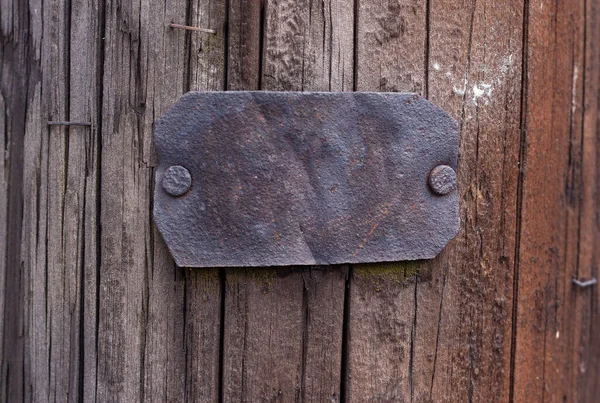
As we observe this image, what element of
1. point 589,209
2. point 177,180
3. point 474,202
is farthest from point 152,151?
point 589,209

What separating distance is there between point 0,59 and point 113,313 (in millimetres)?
670

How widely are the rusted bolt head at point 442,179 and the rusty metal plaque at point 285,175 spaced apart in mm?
47

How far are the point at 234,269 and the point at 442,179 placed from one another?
0.51 metres

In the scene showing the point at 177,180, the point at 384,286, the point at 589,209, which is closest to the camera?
the point at 177,180

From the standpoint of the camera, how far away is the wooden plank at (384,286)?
45.3 inches

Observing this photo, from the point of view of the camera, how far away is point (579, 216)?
133cm

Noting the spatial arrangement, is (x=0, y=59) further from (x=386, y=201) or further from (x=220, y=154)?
(x=386, y=201)

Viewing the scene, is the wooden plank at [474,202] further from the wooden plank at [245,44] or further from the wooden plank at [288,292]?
the wooden plank at [245,44]

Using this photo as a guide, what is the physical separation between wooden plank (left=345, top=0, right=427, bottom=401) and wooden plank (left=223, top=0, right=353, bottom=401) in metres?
0.03

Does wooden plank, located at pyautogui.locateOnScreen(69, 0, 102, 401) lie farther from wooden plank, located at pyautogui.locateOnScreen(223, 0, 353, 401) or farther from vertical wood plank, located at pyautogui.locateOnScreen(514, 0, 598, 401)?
vertical wood plank, located at pyautogui.locateOnScreen(514, 0, 598, 401)

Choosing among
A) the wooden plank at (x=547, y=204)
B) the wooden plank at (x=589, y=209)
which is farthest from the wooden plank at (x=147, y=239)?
the wooden plank at (x=589, y=209)

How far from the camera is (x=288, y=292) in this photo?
1.15 metres

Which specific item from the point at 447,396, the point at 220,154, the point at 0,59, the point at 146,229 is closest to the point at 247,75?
the point at 220,154

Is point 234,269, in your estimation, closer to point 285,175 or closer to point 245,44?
point 285,175
